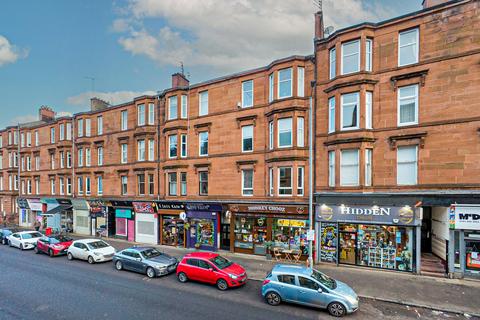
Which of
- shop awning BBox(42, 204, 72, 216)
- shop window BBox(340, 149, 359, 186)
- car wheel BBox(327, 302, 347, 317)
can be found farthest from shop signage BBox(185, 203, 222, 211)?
shop awning BBox(42, 204, 72, 216)

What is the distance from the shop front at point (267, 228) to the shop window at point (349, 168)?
3076 mm

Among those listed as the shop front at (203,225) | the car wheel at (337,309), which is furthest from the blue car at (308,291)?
the shop front at (203,225)

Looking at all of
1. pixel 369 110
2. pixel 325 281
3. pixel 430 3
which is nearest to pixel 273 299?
pixel 325 281

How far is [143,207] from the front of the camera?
23812mm

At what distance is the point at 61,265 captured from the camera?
17.3 m

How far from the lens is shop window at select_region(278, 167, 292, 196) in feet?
58.7

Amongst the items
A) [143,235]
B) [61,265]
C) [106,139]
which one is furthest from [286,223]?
[106,139]

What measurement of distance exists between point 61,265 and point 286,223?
50.2ft

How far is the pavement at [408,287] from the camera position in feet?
35.4

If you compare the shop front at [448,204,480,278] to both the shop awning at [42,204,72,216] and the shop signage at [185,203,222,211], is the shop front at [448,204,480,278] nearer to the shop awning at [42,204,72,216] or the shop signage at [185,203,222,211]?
the shop signage at [185,203,222,211]

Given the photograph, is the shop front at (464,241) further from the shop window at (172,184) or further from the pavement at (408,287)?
the shop window at (172,184)

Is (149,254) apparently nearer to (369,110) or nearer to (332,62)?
(369,110)

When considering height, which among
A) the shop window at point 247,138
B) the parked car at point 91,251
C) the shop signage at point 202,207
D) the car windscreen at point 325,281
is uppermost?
the shop window at point 247,138

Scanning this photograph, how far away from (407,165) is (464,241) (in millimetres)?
4684
